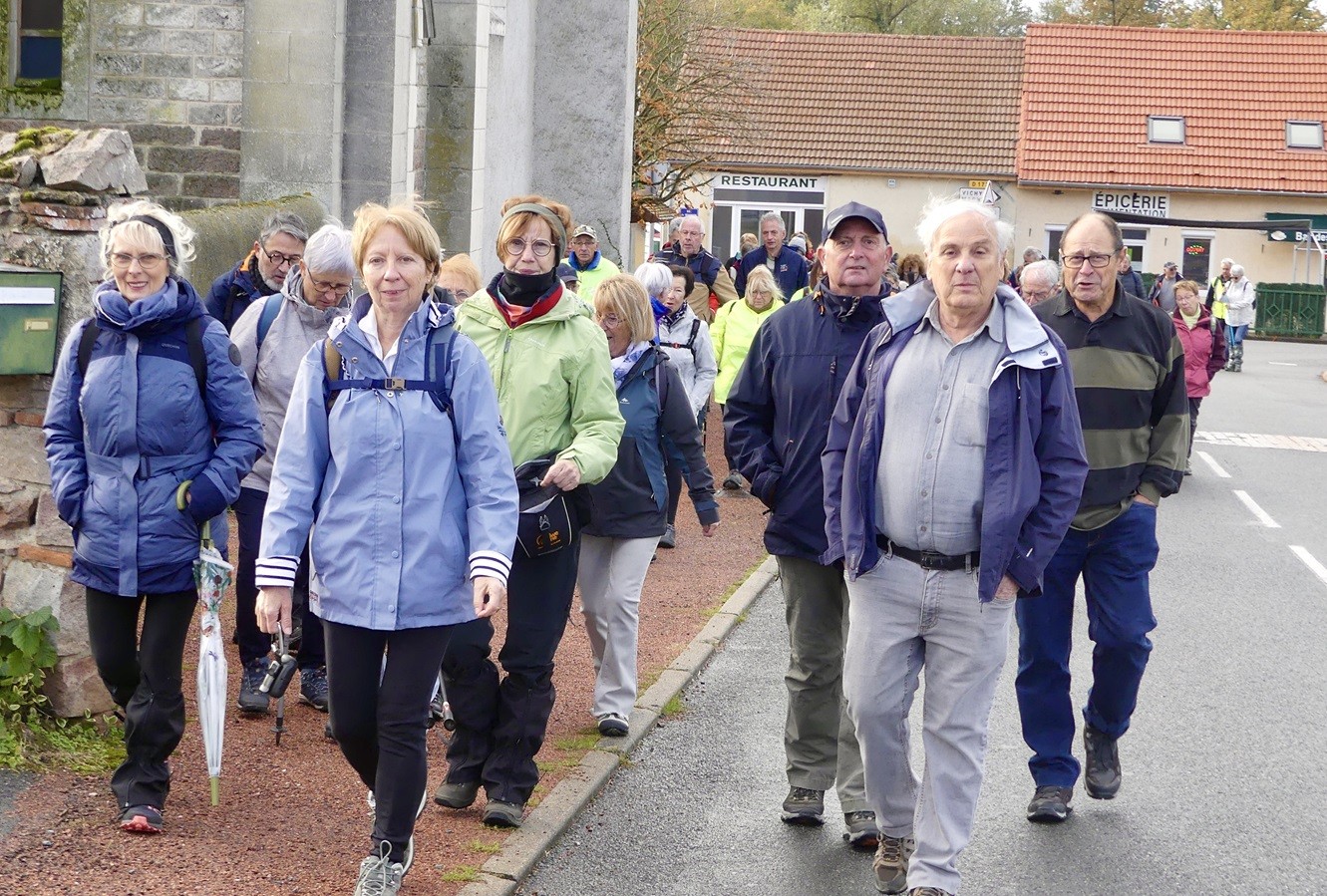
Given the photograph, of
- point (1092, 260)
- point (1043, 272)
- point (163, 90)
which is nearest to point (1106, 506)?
point (1092, 260)

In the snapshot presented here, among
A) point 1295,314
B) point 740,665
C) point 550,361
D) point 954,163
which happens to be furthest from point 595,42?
point 1295,314

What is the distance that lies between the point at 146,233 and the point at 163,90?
323 inches

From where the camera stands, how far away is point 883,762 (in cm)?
524

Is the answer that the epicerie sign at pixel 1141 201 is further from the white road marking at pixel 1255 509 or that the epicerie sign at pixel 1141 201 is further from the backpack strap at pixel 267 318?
the backpack strap at pixel 267 318

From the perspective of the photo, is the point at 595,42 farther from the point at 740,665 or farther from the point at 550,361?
the point at 550,361

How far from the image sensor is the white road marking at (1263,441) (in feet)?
66.7

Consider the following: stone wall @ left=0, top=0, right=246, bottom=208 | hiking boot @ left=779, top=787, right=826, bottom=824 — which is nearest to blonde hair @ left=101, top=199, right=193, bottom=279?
hiking boot @ left=779, top=787, right=826, bottom=824

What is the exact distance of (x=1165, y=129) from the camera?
4422 cm

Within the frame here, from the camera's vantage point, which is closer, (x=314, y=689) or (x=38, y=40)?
(x=314, y=689)

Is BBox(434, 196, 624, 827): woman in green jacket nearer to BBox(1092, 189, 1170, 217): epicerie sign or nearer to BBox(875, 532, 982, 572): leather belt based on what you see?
BBox(875, 532, 982, 572): leather belt

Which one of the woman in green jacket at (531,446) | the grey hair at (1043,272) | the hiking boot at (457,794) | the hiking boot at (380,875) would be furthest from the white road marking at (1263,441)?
the hiking boot at (380,875)

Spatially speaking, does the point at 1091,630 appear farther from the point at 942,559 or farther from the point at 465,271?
the point at 465,271

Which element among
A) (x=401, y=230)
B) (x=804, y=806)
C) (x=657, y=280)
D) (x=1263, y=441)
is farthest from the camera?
(x=1263, y=441)

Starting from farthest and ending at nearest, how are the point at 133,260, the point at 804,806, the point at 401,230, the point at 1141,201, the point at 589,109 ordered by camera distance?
1. the point at 1141,201
2. the point at 589,109
3. the point at 804,806
4. the point at 133,260
5. the point at 401,230
